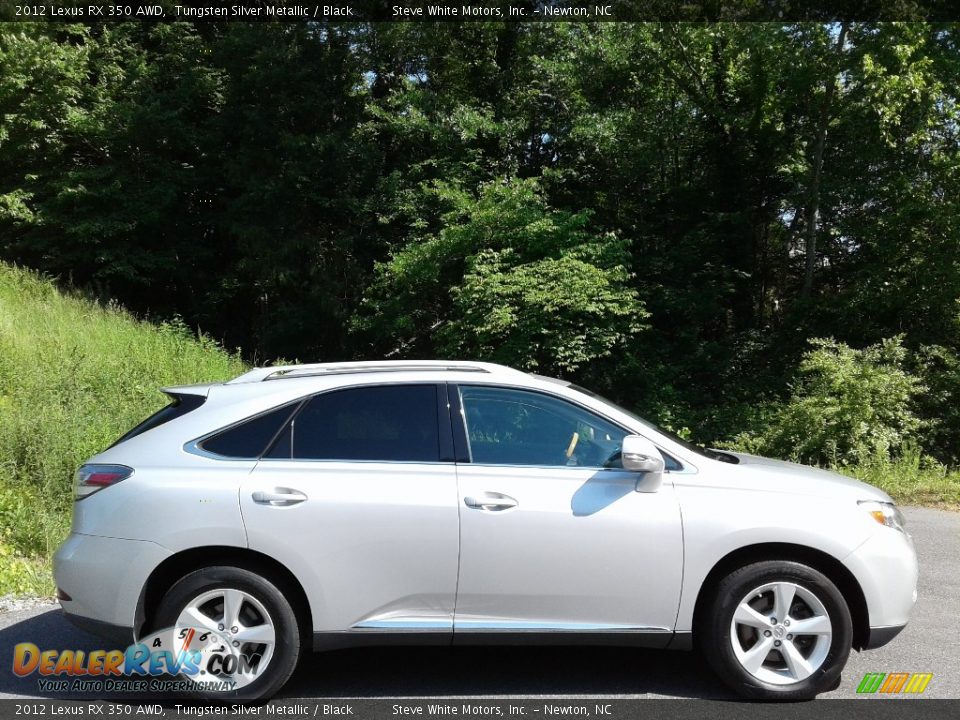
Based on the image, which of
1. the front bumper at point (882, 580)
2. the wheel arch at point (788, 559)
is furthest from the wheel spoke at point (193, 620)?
the front bumper at point (882, 580)

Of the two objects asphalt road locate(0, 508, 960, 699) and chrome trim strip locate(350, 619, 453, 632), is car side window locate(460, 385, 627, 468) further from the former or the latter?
asphalt road locate(0, 508, 960, 699)

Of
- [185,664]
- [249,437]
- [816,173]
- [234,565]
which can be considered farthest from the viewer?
[816,173]

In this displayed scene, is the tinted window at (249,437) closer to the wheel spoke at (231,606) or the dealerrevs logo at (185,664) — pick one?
the wheel spoke at (231,606)

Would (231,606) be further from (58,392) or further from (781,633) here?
(58,392)

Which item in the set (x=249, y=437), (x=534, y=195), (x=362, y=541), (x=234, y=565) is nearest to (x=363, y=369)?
(x=249, y=437)

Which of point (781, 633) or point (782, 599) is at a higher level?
point (782, 599)

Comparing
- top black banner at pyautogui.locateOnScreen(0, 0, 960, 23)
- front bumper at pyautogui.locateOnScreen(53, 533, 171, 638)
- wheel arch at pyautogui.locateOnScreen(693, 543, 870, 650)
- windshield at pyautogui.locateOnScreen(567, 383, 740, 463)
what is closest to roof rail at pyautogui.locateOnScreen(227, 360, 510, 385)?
windshield at pyautogui.locateOnScreen(567, 383, 740, 463)

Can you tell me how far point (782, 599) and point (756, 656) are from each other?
320 mm

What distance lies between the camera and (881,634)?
4.42 m

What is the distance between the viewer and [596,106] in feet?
65.4

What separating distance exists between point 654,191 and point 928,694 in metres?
17.7

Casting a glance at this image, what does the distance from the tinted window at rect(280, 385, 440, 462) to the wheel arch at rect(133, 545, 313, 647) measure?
1.79ft

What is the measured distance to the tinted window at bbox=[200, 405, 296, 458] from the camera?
453 cm

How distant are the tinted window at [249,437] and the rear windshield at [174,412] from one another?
0.27 m
